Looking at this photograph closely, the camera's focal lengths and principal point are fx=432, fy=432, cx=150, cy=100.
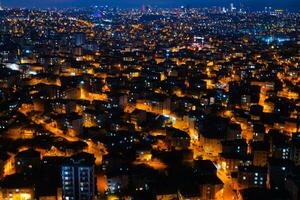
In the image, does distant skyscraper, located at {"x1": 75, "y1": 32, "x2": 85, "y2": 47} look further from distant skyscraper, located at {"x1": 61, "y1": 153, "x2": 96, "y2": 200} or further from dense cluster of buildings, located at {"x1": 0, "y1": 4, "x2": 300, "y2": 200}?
distant skyscraper, located at {"x1": 61, "y1": 153, "x2": 96, "y2": 200}

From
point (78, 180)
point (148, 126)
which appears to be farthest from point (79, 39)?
point (78, 180)

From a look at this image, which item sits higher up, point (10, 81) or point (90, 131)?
→ point (10, 81)

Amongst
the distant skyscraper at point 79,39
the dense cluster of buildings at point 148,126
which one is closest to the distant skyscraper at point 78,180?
the dense cluster of buildings at point 148,126

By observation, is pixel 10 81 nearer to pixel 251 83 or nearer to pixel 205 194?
pixel 251 83

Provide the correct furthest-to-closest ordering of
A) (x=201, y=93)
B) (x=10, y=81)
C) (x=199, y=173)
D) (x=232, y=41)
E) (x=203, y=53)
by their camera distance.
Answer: (x=232, y=41) < (x=203, y=53) < (x=10, y=81) < (x=201, y=93) < (x=199, y=173)

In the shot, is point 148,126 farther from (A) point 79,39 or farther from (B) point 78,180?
(A) point 79,39

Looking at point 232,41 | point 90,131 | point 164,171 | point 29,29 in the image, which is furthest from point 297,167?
point 29,29
